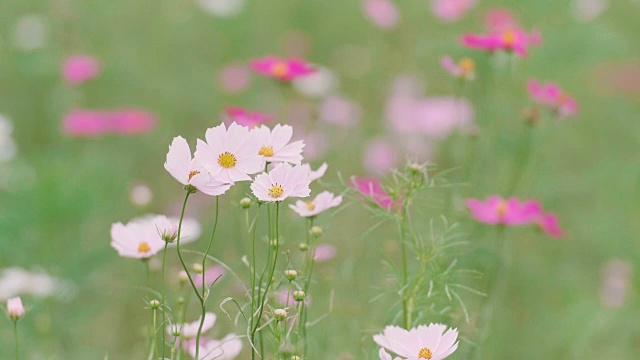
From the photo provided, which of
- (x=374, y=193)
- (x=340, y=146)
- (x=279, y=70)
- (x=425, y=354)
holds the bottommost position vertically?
(x=340, y=146)

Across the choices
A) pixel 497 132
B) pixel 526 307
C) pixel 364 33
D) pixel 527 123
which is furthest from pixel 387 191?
pixel 364 33

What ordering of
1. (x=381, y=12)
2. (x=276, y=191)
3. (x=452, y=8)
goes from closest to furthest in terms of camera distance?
(x=276, y=191), (x=452, y=8), (x=381, y=12)

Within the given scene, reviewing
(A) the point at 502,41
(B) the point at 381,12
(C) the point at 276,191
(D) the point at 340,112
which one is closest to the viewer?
(C) the point at 276,191

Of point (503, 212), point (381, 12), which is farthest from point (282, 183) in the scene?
point (381, 12)

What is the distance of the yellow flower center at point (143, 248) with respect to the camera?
45.0 inches

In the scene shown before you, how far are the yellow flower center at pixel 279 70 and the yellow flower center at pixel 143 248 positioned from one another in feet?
1.76

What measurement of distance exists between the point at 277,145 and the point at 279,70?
0.60 m

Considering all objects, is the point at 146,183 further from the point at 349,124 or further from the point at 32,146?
the point at 349,124

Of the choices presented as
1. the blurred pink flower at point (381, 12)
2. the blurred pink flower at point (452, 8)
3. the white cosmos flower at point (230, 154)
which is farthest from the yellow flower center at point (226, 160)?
the blurred pink flower at point (381, 12)

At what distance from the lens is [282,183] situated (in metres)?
0.97

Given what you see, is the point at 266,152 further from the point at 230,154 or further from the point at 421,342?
the point at 421,342

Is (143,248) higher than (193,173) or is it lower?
lower

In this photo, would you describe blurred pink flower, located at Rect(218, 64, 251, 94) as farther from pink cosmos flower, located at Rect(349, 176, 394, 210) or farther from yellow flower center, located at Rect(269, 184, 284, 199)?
yellow flower center, located at Rect(269, 184, 284, 199)

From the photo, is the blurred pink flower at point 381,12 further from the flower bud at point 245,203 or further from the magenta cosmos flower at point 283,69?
the flower bud at point 245,203
